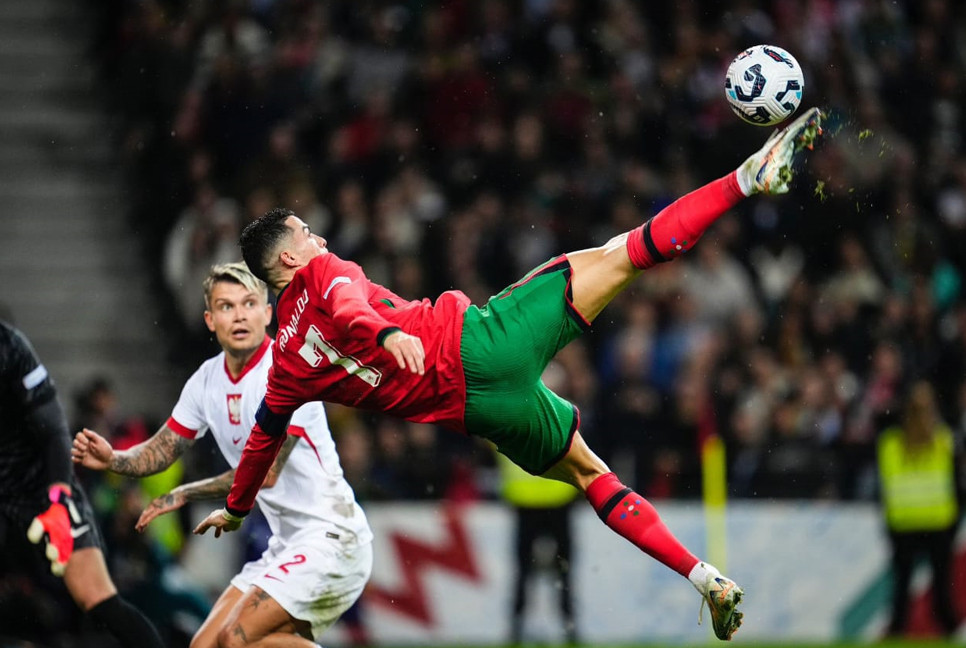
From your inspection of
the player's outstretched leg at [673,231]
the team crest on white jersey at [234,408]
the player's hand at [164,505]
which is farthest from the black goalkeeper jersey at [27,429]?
the player's outstretched leg at [673,231]

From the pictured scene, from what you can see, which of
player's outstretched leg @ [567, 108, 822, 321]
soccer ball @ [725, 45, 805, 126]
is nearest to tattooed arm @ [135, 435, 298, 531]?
player's outstretched leg @ [567, 108, 822, 321]

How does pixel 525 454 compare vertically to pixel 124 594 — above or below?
above

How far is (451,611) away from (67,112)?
709 centimetres

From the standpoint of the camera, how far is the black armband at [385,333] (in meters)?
5.95

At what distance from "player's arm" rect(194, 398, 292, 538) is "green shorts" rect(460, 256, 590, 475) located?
0.86 m

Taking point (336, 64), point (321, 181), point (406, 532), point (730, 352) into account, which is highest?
point (336, 64)

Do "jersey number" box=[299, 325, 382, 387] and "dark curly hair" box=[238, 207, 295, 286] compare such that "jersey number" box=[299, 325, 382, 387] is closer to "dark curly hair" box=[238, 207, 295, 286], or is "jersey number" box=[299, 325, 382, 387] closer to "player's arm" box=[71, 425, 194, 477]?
"dark curly hair" box=[238, 207, 295, 286]

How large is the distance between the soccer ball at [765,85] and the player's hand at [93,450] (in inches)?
140

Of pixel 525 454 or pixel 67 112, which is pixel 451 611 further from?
pixel 67 112

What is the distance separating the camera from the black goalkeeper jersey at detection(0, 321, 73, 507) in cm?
767

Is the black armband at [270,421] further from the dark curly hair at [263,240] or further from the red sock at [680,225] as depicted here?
the red sock at [680,225]

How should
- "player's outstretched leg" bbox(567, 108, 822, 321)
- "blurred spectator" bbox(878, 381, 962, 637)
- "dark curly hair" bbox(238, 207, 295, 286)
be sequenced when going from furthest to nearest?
"blurred spectator" bbox(878, 381, 962, 637) → "dark curly hair" bbox(238, 207, 295, 286) → "player's outstretched leg" bbox(567, 108, 822, 321)

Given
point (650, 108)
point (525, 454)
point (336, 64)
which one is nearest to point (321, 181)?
point (336, 64)

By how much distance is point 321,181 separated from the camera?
44.3 feet
